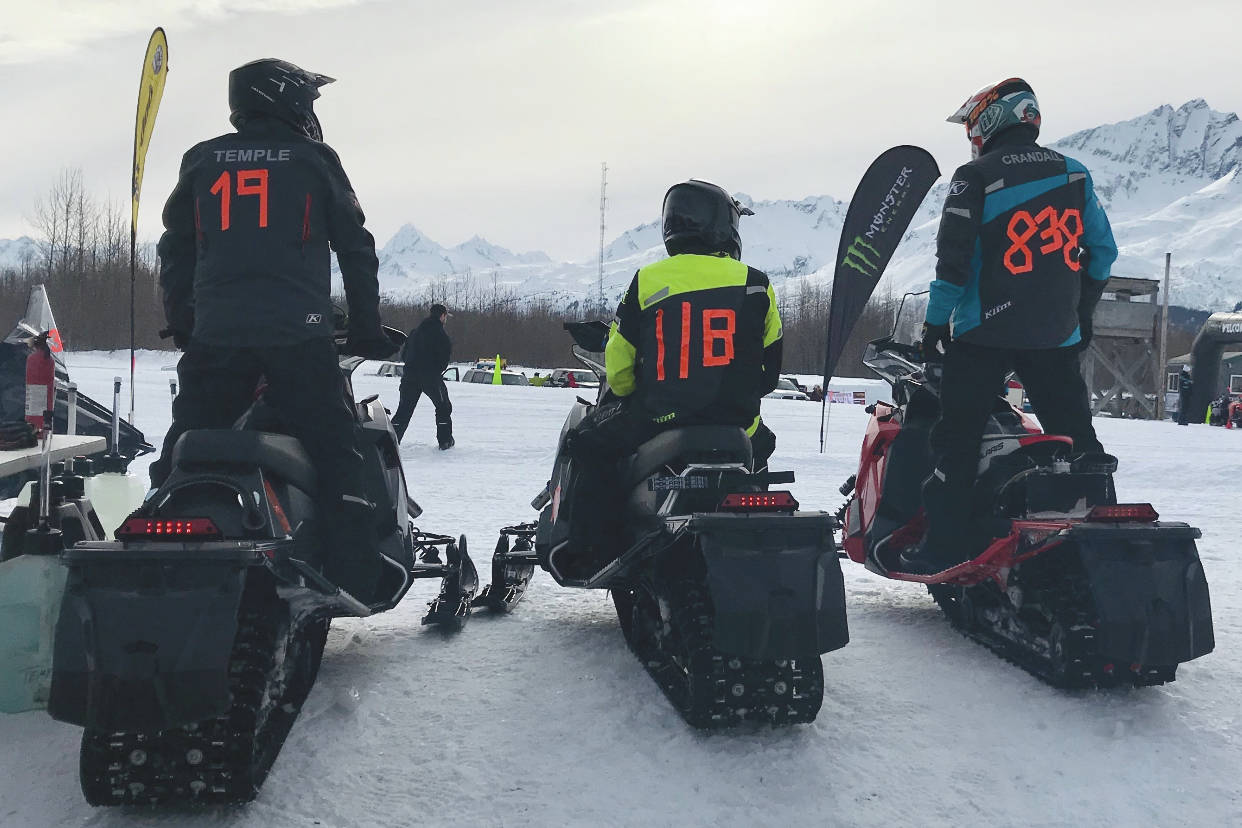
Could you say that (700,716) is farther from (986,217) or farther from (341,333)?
(986,217)

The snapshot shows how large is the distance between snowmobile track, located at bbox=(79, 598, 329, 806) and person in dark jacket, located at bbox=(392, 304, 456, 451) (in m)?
9.64

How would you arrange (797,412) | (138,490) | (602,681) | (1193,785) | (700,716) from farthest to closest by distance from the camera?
(797,412)
(138,490)
(602,681)
(700,716)
(1193,785)

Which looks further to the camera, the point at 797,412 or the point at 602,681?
the point at 797,412

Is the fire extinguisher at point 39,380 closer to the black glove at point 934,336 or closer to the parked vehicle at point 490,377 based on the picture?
the black glove at point 934,336

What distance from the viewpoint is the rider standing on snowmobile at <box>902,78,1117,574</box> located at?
11.8 feet

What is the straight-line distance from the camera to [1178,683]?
348 cm

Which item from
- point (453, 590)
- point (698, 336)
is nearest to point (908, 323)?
point (698, 336)

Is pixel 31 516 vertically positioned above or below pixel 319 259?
below

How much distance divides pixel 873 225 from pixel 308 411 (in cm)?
826

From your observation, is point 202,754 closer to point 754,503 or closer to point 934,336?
point 754,503

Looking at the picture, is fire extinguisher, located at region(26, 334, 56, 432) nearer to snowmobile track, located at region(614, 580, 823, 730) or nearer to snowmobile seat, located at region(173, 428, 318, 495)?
snowmobile seat, located at region(173, 428, 318, 495)

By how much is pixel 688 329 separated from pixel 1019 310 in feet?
4.40

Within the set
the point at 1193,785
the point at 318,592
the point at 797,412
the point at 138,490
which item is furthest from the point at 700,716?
the point at 797,412

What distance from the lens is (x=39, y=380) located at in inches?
198
